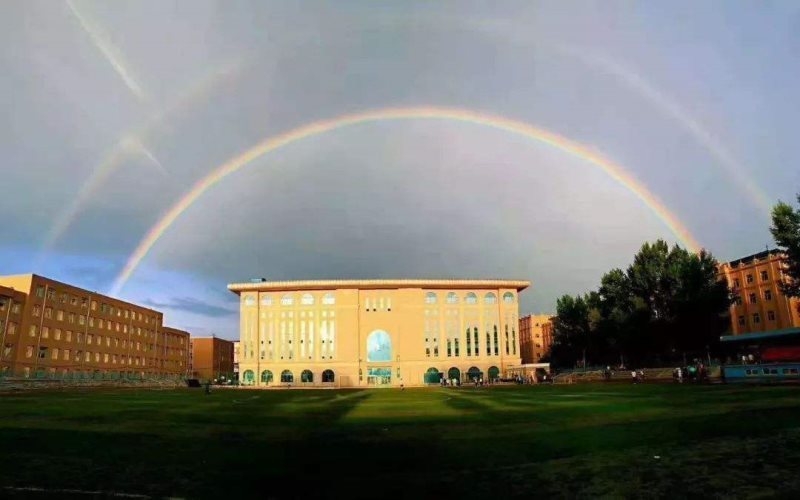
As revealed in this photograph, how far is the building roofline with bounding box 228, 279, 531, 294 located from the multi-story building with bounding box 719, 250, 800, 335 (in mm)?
48153

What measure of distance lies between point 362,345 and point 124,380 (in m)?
60.1

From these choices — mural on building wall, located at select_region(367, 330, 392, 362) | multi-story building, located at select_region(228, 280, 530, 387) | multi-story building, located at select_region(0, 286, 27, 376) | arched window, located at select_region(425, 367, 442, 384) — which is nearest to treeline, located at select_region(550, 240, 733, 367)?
multi-story building, located at select_region(228, 280, 530, 387)

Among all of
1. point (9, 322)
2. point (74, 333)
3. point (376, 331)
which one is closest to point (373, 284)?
point (376, 331)

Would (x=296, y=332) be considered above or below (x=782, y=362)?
above

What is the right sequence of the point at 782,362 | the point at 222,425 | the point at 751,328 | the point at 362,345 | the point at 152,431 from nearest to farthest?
1. the point at 152,431
2. the point at 222,425
3. the point at 782,362
4. the point at 751,328
5. the point at 362,345

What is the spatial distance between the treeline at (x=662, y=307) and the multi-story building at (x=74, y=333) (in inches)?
3419

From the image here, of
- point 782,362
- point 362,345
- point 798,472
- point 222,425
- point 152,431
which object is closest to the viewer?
point 798,472

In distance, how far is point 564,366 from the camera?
148500mm

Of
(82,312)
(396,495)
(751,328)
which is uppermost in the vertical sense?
(82,312)

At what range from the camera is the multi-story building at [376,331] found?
143625 mm

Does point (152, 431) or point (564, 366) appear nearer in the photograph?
point (152, 431)

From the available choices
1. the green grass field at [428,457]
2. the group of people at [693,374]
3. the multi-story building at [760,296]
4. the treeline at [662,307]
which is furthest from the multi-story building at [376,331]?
the green grass field at [428,457]

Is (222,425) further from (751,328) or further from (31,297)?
(751,328)

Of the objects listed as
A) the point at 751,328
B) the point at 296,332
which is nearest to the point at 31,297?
the point at 296,332
